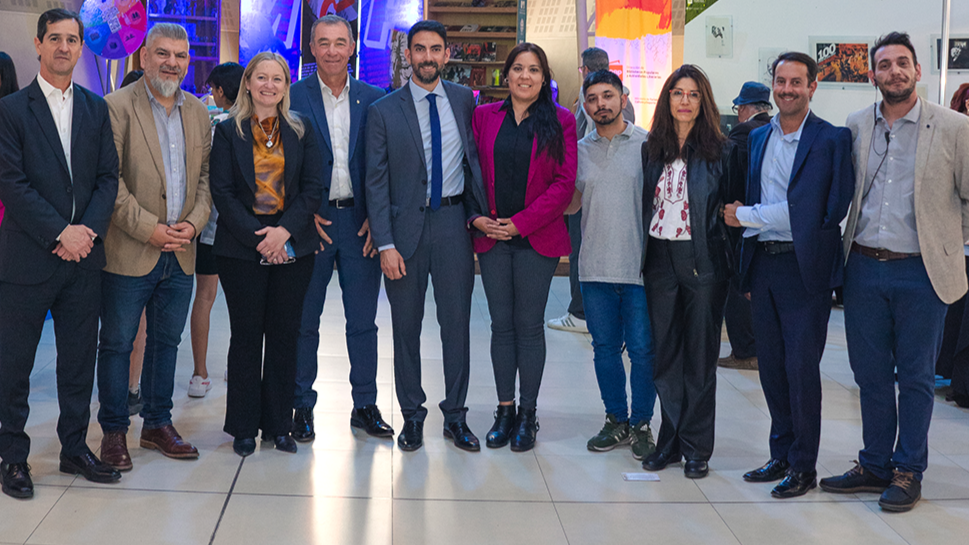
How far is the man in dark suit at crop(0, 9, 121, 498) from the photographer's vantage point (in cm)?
282

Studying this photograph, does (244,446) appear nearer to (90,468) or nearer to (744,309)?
(90,468)

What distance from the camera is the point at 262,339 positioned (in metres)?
3.38

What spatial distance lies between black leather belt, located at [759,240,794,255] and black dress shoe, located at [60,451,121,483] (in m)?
2.54

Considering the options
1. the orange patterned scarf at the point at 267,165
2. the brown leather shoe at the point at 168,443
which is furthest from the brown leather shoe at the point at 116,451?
the orange patterned scarf at the point at 267,165

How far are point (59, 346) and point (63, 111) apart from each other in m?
0.84

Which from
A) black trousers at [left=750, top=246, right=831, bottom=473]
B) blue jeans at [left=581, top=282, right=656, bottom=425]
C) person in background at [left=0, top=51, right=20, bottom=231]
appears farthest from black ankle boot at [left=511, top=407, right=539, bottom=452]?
person in background at [left=0, top=51, right=20, bottom=231]

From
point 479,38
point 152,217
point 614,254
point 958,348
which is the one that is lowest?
point 958,348

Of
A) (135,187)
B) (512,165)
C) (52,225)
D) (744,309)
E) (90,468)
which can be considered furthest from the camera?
(744,309)

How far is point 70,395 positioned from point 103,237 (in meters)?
0.60

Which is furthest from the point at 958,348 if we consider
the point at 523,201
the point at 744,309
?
the point at 523,201

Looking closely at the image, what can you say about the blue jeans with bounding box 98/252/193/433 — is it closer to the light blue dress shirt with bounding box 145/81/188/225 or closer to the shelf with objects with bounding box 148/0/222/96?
the light blue dress shirt with bounding box 145/81/188/225

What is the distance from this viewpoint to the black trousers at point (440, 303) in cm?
341

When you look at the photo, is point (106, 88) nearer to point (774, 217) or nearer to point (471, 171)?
point (471, 171)

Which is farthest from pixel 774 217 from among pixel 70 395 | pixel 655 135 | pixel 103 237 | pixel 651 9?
pixel 651 9
